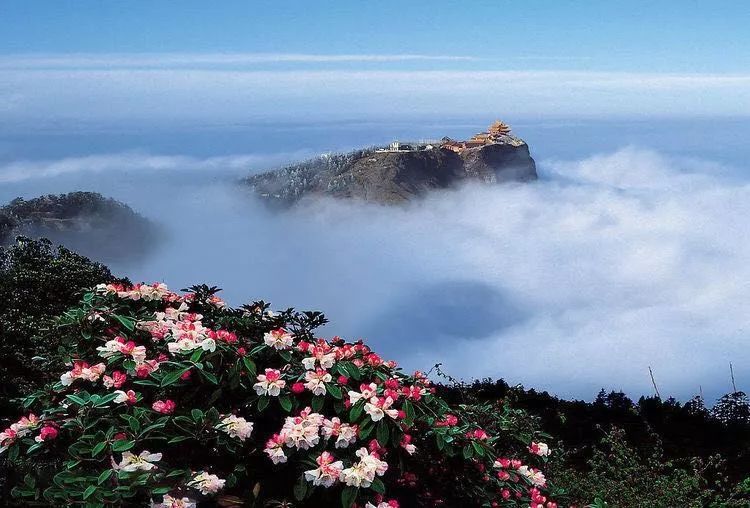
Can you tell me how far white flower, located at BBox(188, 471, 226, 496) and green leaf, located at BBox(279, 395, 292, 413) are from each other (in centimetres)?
47

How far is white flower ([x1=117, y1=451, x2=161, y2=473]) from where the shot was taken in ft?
13.3

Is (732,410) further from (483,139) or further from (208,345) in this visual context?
(483,139)

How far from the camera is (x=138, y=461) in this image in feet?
13.4

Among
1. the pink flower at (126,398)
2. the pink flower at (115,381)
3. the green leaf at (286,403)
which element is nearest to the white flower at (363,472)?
the green leaf at (286,403)

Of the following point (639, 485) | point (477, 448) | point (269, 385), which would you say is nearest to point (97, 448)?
point (269, 385)

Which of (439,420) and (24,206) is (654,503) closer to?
(439,420)

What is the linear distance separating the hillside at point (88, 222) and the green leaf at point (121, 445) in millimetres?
31382

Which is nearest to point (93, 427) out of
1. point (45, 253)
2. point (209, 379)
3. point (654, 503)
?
point (209, 379)

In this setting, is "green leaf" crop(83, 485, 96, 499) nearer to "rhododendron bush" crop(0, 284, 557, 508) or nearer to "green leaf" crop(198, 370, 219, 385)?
"rhododendron bush" crop(0, 284, 557, 508)

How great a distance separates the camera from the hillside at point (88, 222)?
3494 centimetres

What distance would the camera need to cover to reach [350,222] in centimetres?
5372

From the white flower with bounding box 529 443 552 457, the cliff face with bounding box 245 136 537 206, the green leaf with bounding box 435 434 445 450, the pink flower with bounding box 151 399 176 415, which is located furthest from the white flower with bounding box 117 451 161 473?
the cliff face with bounding box 245 136 537 206

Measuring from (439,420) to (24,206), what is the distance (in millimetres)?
34043

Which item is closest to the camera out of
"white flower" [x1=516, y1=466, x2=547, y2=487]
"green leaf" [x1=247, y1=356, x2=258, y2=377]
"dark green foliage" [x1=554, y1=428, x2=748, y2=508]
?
"green leaf" [x1=247, y1=356, x2=258, y2=377]
